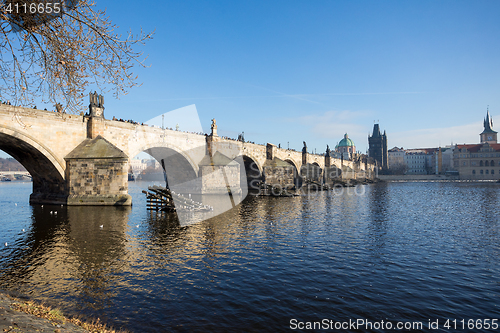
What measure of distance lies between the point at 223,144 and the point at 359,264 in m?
35.0

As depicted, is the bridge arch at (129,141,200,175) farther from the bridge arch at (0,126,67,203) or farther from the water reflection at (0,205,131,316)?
the water reflection at (0,205,131,316)

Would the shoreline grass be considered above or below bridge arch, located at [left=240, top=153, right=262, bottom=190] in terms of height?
below

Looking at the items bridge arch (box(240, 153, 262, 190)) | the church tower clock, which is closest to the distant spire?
the church tower clock

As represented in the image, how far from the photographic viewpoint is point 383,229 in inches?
719

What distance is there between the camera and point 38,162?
83.9 feet

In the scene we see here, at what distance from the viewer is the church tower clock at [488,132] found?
133375 mm

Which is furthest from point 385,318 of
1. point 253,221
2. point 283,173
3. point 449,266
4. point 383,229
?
point 283,173

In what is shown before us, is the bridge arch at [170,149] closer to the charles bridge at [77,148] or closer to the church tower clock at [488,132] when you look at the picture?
the charles bridge at [77,148]

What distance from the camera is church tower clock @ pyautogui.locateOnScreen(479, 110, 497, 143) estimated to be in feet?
438

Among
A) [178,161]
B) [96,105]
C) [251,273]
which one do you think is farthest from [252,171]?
[251,273]

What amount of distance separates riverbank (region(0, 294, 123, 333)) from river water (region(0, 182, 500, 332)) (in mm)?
896

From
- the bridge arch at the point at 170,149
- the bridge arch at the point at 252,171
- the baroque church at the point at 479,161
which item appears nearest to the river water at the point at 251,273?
the bridge arch at the point at 170,149

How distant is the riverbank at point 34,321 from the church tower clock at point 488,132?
16950cm

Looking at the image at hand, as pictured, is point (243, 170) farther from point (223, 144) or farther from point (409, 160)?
point (409, 160)
